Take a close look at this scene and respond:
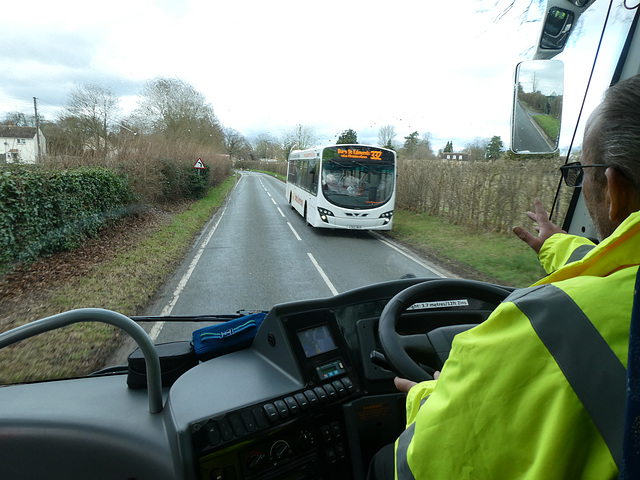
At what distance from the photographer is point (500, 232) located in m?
12.1

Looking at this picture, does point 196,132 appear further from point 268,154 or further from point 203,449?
point 203,449

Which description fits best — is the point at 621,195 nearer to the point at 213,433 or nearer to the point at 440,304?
the point at 440,304

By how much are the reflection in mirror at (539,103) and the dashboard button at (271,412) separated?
70.1 inches

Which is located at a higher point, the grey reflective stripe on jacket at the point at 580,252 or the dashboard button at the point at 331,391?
the grey reflective stripe on jacket at the point at 580,252

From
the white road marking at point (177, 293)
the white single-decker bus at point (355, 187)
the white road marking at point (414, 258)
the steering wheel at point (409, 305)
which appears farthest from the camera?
the white single-decker bus at point (355, 187)

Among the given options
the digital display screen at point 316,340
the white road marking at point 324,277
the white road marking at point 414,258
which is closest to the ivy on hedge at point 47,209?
the white road marking at point 324,277

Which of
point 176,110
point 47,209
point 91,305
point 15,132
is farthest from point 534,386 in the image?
point 176,110

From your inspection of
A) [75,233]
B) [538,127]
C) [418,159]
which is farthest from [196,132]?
[538,127]

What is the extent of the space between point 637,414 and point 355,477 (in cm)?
162

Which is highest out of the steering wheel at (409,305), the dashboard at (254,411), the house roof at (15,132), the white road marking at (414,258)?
the house roof at (15,132)

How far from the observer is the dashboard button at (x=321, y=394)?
6.11 ft

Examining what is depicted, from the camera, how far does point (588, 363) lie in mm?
650

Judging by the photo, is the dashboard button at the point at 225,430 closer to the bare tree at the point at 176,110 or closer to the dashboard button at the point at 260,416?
the dashboard button at the point at 260,416

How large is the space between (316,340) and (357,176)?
11.4 metres
